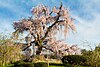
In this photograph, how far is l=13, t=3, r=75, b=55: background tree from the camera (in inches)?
2021

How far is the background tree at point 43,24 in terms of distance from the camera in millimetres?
51344

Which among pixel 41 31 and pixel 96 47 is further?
pixel 41 31

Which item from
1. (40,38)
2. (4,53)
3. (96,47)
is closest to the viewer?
(96,47)

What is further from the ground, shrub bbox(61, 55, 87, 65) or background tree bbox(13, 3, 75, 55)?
background tree bbox(13, 3, 75, 55)

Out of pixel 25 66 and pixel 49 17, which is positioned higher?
pixel 49 17

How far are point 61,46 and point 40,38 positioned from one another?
386cm

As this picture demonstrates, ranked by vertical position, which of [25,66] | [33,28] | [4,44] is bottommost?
[25,66]

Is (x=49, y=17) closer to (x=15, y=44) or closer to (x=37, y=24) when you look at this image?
(x=37, y=24)

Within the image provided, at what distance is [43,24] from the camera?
52.2 m

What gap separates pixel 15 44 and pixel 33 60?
413 cm

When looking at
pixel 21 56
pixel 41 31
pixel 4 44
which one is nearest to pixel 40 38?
pixel 41 31

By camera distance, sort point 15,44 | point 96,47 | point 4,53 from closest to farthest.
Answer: point 96,47 < point 4,53 < point 15,44

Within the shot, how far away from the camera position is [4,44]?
45469 mm

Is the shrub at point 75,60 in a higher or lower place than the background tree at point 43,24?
lower
